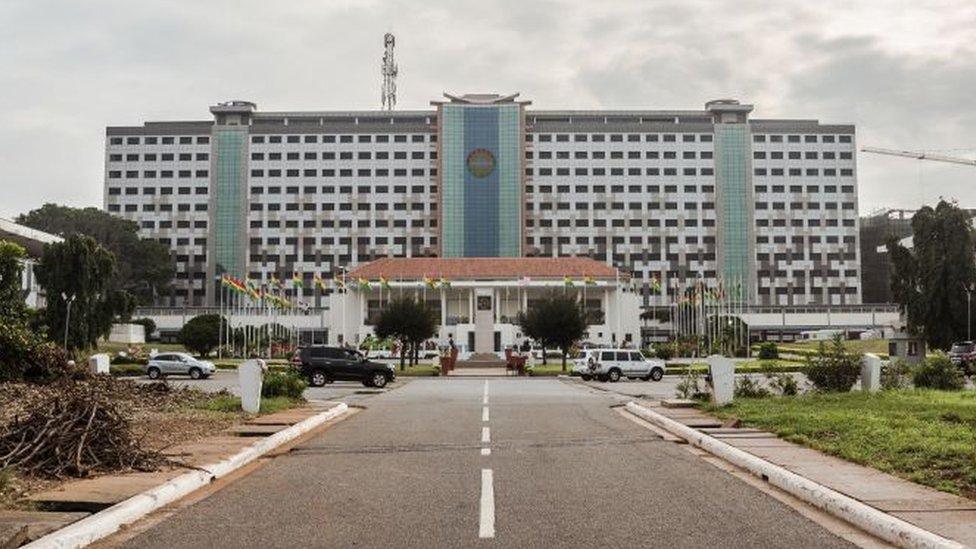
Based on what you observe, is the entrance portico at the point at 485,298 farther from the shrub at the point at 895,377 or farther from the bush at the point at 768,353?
the shrub at the point at 895,377

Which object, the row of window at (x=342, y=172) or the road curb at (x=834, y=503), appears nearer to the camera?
the road curb at (x=834, y=503)

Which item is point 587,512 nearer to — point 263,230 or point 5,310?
point 5,310

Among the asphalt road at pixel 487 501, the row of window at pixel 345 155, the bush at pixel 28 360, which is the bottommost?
the asphalt road at pixel 487 501

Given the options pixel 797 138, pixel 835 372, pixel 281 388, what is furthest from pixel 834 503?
pixel 797 138

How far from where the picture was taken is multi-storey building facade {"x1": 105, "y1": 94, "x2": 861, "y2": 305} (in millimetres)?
146500

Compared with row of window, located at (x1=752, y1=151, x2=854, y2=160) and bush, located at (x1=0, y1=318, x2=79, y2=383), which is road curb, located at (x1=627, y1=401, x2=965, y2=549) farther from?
row of window, located at (x1=752, y1=151, x2=854, y2=160)

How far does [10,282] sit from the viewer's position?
31.3 metres

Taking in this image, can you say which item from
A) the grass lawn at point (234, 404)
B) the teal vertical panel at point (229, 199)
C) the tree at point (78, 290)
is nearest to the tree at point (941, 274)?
the tree at point (78, 290)

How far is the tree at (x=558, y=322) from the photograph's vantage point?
63.6m

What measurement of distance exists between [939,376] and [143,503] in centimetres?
2252

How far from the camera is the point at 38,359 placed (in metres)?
22.7

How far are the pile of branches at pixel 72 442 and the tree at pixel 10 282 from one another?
18.7m

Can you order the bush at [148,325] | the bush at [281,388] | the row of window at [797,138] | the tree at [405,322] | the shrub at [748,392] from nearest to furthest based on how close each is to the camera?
1. the shrub at [748,392]
2. the bush at [281,388]
3. the tree at [405,322]
4. the bush at [148,325]
5. the row of window at [797,138]

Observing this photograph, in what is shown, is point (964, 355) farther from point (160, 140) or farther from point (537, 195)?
point (160, 140)
